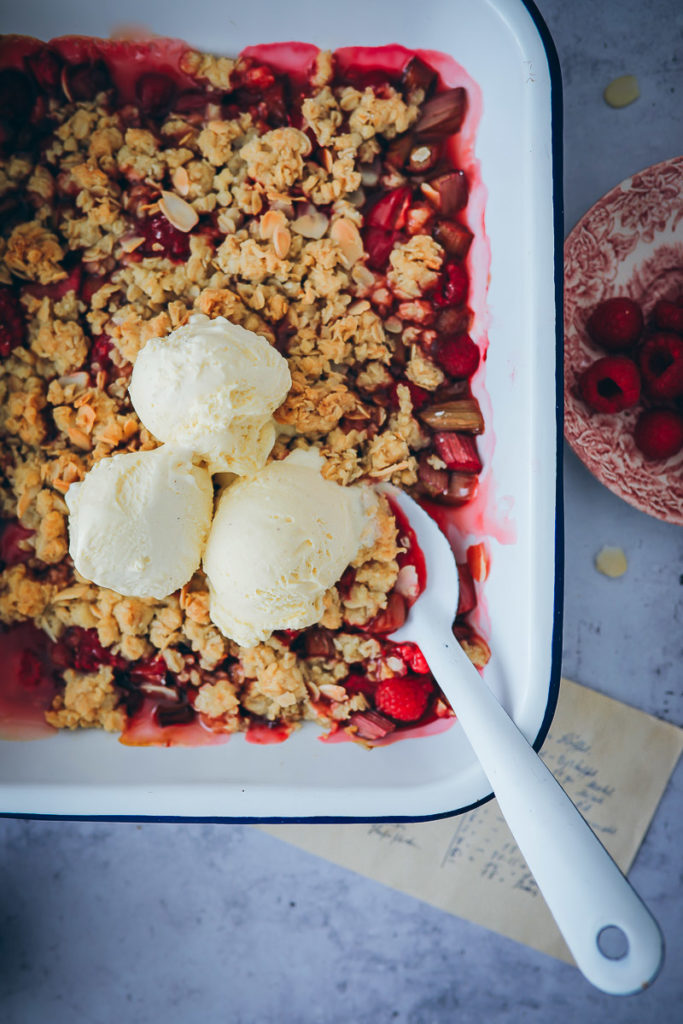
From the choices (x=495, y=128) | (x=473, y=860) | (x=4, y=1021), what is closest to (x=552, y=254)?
(x=495, y=128)

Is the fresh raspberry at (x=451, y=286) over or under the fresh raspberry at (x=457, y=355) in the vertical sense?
over

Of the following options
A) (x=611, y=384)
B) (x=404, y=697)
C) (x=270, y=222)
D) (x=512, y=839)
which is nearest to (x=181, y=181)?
(x=270, y=222)

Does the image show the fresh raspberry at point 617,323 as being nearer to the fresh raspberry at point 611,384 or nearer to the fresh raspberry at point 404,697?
the fresh raspberry at point 611,384

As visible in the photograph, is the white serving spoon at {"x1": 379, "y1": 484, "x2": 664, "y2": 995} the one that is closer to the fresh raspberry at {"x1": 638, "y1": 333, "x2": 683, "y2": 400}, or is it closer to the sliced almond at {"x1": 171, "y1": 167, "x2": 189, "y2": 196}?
the fresh raspberry at {"x1": 638, "y1": 333, "x2": 683, "y2": 400}

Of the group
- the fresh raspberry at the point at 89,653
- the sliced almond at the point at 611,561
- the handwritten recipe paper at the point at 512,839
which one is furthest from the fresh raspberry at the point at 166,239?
the handwritten recipe paper at the point at 512,839

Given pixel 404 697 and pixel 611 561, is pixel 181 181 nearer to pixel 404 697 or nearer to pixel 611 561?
pixel 404 697

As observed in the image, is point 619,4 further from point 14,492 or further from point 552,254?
point 14,492
